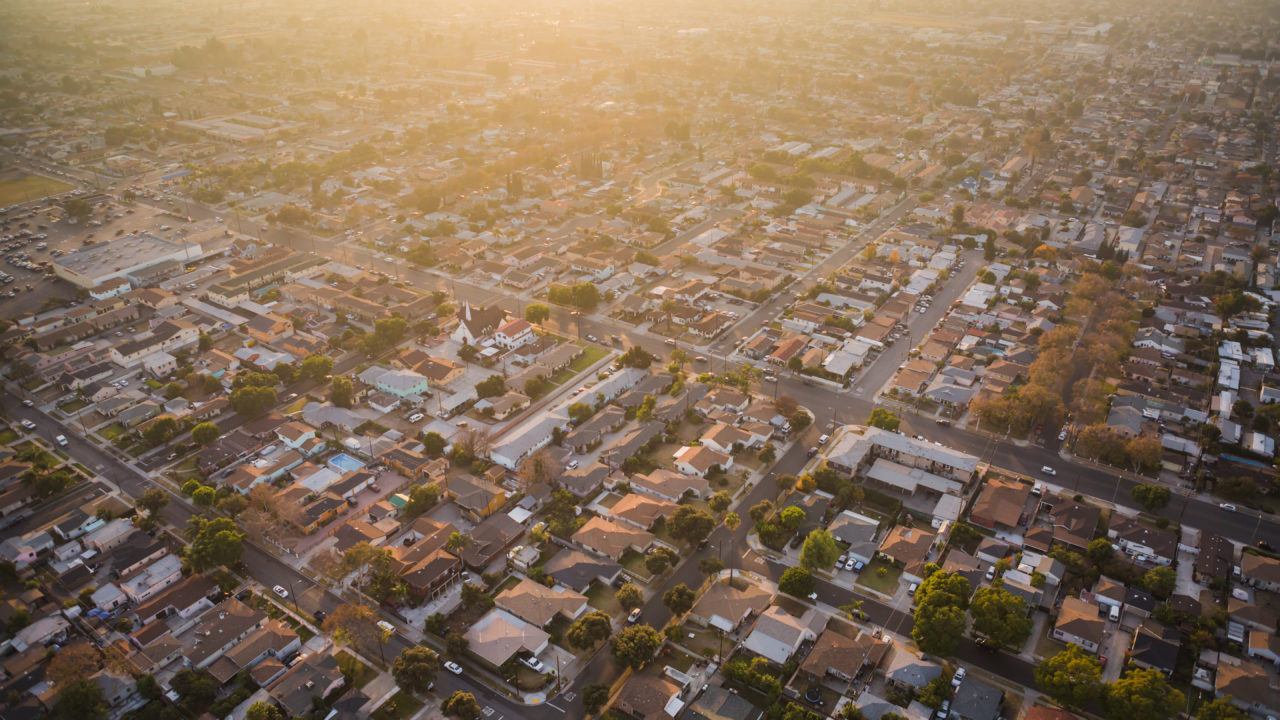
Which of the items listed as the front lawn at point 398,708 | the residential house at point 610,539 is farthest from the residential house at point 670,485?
the front lawn at point 398,708

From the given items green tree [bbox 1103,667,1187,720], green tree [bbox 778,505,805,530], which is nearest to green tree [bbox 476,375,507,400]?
green tree [bbox 778,505,805,530]

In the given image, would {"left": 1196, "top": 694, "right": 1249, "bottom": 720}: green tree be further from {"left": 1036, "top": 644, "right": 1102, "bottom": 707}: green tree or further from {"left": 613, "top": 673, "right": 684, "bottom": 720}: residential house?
{"left": 613, "top": 673, "right": 684, "bottom": 720}: residential house

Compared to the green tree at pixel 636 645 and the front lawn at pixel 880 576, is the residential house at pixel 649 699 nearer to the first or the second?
the green tree at pixel 636 645

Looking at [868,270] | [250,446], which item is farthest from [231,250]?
[868,270]

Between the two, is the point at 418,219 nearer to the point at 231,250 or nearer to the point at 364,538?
the point at 231,250

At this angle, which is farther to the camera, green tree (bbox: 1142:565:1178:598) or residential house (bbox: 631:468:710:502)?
residential house (bbox: 631:468:710:502)

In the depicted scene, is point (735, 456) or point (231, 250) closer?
point (735, 456)

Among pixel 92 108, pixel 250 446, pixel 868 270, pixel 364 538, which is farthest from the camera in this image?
pixel 92 108
